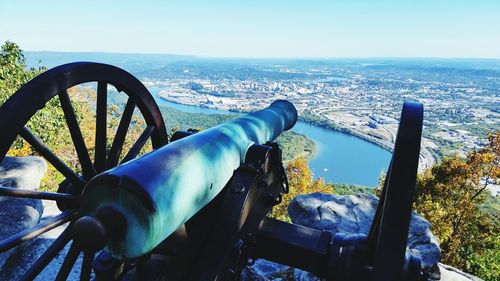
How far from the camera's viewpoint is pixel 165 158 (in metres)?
1.33

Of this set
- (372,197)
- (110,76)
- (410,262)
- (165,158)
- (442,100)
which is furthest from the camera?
(442,100)

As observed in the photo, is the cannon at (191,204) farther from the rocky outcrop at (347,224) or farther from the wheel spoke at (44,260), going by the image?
the rocky outcrop at (347,224)

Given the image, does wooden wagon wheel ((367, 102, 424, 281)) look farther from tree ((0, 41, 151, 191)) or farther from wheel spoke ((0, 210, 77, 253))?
tree ((0, 41, 151, 191))

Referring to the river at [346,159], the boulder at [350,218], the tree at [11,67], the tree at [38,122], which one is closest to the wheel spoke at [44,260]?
the boulder at [350,218]

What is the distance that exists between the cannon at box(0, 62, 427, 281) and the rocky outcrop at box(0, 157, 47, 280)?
1.59 m

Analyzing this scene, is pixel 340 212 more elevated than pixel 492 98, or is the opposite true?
pixel 340 212

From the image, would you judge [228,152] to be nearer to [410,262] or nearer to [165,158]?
[165,158]

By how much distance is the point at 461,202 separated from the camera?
11891 millimetres

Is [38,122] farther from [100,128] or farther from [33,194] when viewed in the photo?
[33,194]

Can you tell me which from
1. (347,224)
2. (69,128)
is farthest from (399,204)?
(347,224)

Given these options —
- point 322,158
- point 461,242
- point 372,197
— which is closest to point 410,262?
point 372,197

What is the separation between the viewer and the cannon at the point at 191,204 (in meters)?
1.10

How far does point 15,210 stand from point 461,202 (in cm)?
1213

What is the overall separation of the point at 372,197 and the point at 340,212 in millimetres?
1067
